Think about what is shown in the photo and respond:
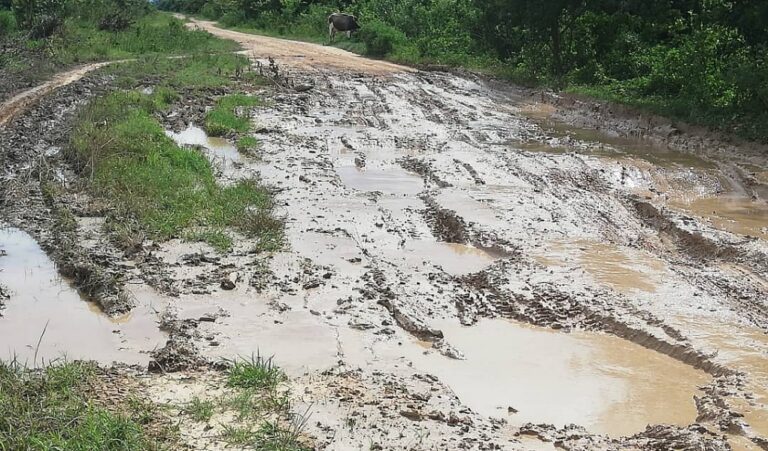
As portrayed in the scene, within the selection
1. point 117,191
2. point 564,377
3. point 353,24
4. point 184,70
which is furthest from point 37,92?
point 353,24

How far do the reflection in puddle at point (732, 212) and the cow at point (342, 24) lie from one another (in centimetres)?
2225

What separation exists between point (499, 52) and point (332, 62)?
5.33m

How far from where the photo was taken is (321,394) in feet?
16.6

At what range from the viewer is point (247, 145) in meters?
12.9

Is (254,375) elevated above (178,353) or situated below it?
above

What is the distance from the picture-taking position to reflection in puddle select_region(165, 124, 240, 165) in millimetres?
12363

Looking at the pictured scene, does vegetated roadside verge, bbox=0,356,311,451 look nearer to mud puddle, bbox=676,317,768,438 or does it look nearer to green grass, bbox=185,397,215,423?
green grass, bbox=185,397,215,423

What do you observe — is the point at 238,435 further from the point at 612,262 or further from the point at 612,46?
the point at 612,46

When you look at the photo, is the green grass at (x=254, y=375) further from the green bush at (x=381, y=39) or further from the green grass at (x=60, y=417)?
the green bush at (x=381, y=39)

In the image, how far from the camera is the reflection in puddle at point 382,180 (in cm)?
1064

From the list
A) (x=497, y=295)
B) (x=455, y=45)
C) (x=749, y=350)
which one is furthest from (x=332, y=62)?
(x=749, y=350)

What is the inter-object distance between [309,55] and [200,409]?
868 inches

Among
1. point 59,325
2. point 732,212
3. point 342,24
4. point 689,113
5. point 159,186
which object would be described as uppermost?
point 689,113

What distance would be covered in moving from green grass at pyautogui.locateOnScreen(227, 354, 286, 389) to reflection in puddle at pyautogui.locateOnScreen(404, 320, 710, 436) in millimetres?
1169
